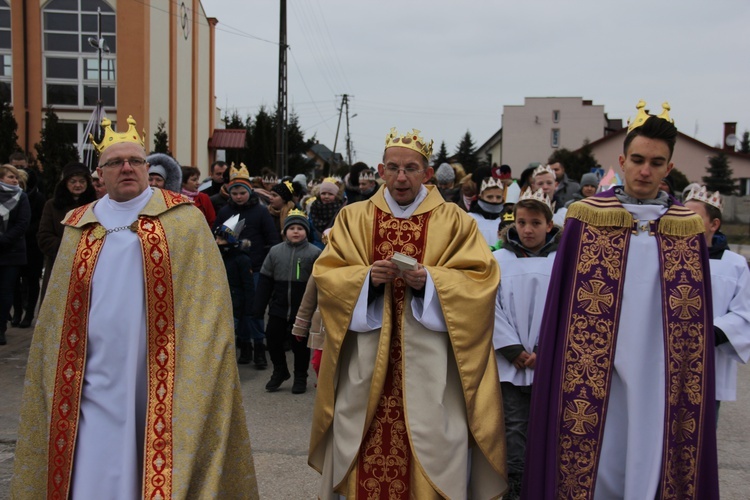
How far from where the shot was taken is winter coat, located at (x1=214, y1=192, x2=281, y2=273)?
8.80 meters

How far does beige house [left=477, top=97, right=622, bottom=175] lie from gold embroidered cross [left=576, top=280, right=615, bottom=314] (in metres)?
71.3

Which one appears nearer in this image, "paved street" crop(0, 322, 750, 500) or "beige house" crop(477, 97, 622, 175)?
"paved street" crop(0, 322, 750, 500)

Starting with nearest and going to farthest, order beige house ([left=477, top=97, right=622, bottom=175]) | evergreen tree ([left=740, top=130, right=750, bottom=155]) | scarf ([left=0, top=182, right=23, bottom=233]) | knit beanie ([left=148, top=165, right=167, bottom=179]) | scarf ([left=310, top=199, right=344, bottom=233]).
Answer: knit beanie ([left=148, top=165, right=167, bottom=179])
scarf ([left=0, top=182, right=23, bottom=233])
scarf ([left=310, top=199, right=344, bottom=233])
beige house ([left=477, top=97, right=622, bottom=175])
evergreen tree ([left=740, top=130, right=750, bottom=155])

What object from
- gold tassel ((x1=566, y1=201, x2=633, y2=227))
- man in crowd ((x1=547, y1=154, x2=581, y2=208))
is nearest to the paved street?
gold tassel ((x1=566, y1=201, x2=633, y2=227))

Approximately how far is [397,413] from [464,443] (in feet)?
1.18

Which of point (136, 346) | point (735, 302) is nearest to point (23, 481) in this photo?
point (136, 346)

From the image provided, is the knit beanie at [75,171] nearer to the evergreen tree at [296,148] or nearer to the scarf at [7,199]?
the scarf at [7,199]

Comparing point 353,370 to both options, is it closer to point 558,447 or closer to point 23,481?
point 558,447

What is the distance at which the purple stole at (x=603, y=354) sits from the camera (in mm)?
3555

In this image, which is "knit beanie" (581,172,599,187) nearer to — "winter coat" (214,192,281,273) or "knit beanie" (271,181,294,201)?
"knit beanie" (271,181,294,201)

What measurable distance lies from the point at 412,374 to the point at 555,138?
73.5 meters

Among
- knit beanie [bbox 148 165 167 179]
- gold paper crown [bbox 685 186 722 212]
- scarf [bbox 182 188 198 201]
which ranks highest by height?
knit beanie [bbox 148 165 167 179]

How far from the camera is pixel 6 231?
8.52 metres

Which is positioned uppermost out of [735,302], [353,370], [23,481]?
[735,302]
